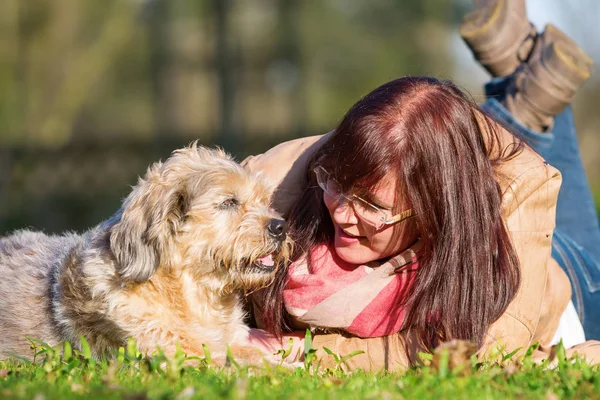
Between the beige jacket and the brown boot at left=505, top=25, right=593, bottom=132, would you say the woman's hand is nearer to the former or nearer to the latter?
the beige jacket

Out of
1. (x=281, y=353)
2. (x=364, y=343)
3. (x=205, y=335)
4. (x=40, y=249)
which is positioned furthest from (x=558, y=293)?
(x=40, y=249)

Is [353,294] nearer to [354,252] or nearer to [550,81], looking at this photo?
[354,252]

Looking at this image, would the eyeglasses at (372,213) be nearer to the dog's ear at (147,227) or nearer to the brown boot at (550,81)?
the dog's ear at (147,227)

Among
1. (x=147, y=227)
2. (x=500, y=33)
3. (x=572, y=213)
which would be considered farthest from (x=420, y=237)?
(x=500, y=33)

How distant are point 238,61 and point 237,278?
17.1m

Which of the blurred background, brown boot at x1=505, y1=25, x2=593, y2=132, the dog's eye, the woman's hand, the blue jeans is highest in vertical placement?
brown boot at x1=505, y1=25, x2=593, y2=132

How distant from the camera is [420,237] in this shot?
15.3 feet

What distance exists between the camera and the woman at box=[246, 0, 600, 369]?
14.4ft

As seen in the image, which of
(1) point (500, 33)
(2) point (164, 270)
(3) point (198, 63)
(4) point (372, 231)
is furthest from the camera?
(3) point (198, 63)

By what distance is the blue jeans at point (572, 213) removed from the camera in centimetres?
584

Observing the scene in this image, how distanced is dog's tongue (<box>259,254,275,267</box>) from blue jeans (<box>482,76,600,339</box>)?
2.37m

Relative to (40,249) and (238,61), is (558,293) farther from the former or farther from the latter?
(238,61)

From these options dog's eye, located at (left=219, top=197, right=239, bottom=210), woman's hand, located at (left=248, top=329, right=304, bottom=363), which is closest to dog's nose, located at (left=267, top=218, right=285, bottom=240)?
dog's eye, located at (left=219, top=197, right=239, bottom=210)

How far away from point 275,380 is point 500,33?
4441mm
